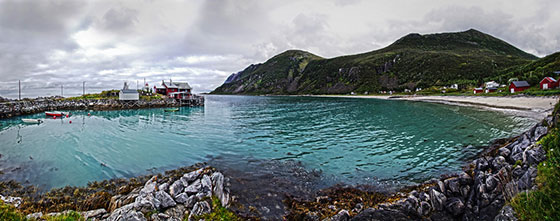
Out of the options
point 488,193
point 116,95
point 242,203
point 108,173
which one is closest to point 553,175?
point 488,193

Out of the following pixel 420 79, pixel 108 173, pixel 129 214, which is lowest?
pixel 108 173

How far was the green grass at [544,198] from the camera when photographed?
5.31 meters

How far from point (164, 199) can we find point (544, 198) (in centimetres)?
1164

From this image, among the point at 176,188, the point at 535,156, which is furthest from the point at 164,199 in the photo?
the point at 535,156

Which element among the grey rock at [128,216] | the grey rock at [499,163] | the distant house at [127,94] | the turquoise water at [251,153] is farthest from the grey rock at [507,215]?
the distant house at [127,94]

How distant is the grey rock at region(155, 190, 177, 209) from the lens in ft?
27.2

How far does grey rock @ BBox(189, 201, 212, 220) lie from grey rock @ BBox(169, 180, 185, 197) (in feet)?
3.96

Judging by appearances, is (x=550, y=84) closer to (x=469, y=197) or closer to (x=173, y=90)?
(x=469, y=197)

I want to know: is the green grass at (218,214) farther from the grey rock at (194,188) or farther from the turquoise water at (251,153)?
the turquoise water at (251,153)

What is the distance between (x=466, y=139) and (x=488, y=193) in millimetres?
17353

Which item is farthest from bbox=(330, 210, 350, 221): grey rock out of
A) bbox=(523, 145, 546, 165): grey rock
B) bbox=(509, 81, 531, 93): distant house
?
bbox=(509, 81, 531, 93): distant house

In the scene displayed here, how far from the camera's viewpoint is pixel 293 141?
23.5m

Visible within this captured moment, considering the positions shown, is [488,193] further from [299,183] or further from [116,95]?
[116,95]

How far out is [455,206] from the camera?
820 centimetres
